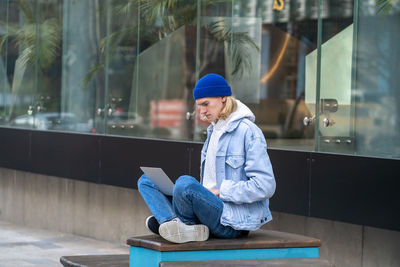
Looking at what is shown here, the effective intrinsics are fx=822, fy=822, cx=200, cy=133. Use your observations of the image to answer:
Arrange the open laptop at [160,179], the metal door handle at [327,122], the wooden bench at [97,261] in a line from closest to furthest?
the open laptop at [160,179]
the wooden bench at [97,261]
the metal door handle at [327,122]

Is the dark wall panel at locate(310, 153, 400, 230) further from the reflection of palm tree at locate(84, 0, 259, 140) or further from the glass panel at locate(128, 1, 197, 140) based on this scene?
the glass panel at locate(128, 1, 197, 140)

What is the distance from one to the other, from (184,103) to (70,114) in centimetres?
234

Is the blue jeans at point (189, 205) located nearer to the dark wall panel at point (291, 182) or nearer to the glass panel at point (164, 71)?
the dark wall panel at point (291, 182)

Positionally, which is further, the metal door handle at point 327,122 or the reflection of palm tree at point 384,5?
the metal door handle at point 327,122

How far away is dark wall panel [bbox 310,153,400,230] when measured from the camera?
6.57 metres

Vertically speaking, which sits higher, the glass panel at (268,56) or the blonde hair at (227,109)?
the glass panel at (268,56)

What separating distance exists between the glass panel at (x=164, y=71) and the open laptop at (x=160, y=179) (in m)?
4.19

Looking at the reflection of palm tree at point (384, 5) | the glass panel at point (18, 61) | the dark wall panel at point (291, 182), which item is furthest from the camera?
the glass panel at point (18, 61)

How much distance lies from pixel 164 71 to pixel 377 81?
3.29 m

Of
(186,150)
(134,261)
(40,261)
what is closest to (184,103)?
(186,150)

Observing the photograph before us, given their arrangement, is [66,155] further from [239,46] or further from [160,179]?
[160,179]

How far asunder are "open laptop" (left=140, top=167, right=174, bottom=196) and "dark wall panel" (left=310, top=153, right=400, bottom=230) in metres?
2.18

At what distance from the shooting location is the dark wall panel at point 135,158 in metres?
8.98

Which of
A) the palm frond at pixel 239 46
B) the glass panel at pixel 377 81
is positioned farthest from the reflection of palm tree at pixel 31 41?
the glass panel at pixel 377 81
